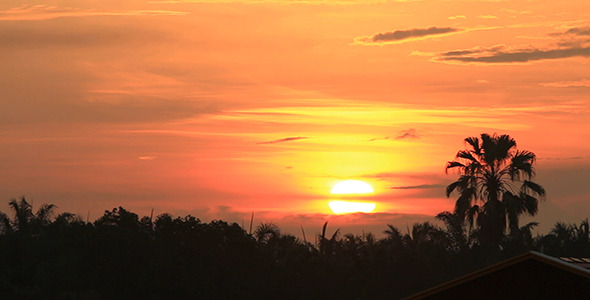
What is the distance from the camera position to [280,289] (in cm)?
7600

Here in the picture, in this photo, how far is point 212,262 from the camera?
7550 centimetres

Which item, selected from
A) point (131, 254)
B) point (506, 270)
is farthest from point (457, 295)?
point (131, 254)

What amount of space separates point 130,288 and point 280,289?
10824 millimetres

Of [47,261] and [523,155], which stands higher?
[523,155]

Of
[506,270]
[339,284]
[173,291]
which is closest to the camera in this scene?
[506,270]

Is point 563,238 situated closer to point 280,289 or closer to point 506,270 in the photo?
point 280,289

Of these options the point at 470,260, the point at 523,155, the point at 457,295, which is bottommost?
the point at 457,295

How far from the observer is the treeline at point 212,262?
73.2m

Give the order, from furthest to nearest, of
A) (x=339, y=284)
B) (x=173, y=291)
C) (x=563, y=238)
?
(x=563, y=238)
(x=339, y=284)
(x=173, y=291)

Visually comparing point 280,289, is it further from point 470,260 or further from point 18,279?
point 18,279

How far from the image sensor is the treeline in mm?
73250

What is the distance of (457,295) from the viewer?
34031 millimetres

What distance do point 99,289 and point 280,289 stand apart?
1297 cm

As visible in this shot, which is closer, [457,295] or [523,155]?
[457,295]
